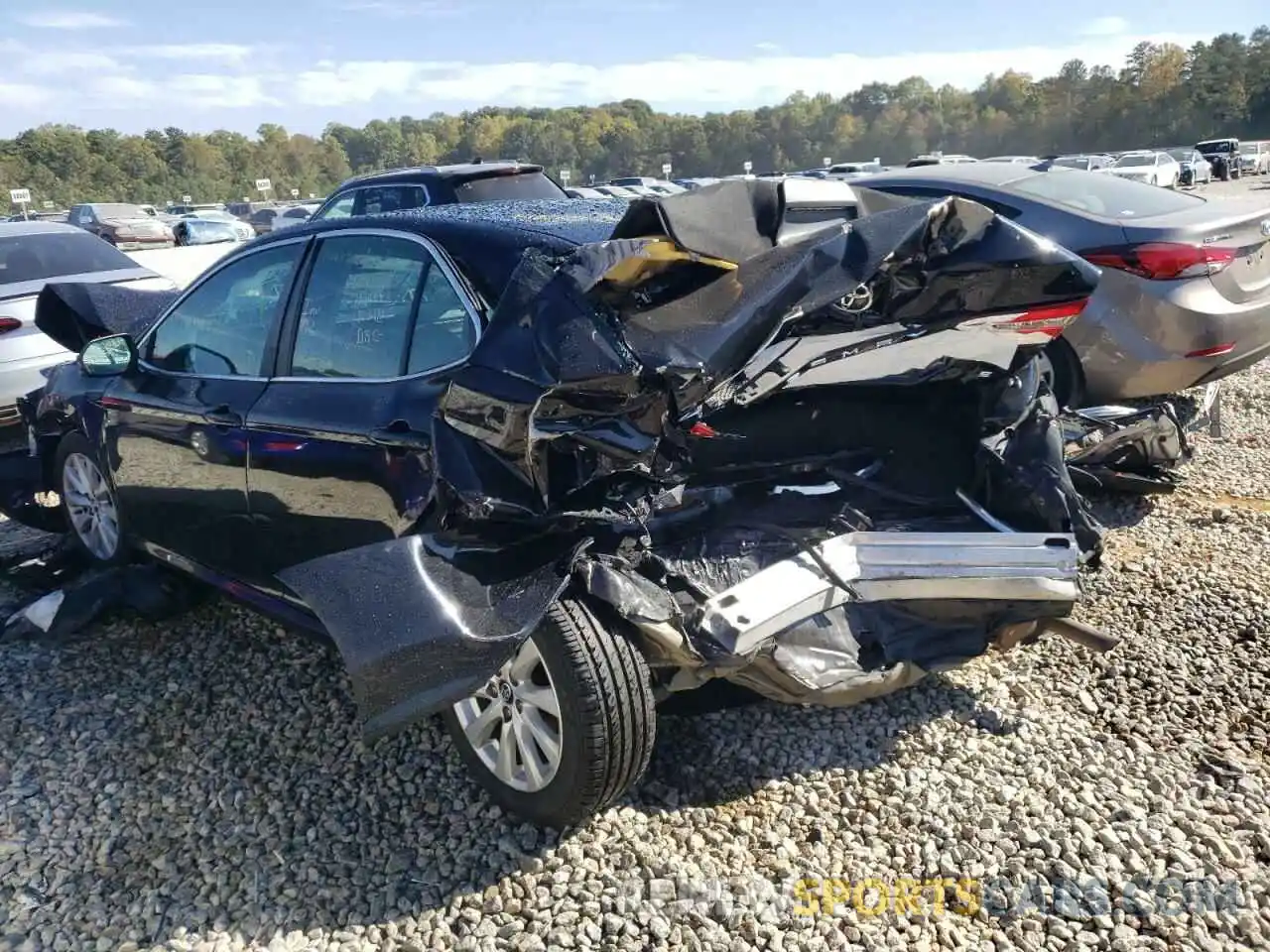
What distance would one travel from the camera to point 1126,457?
4.73m

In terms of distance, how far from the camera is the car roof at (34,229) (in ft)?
26.9

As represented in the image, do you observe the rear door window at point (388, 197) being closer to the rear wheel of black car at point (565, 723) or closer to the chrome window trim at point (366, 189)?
the chrome window trim at point (366, 189)

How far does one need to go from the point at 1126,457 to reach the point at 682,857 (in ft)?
10.5

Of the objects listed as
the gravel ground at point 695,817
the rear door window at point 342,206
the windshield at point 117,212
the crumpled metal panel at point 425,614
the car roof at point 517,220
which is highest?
the car roof at point 517,220

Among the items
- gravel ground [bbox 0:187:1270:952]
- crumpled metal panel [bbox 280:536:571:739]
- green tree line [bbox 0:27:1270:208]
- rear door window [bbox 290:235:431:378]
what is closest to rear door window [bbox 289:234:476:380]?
rear door window [bbox 290:235:431:378]

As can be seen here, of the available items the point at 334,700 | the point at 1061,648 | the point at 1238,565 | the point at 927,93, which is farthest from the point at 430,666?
the point at 927,93

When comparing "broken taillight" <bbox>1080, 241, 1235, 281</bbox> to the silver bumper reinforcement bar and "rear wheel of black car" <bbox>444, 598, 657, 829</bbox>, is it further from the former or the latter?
"rear wheel of black car" <bbox>444, 598, 657, 829</bbox>

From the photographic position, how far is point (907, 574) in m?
2.90

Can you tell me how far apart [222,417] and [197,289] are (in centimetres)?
75

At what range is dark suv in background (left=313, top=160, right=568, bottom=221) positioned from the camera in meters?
9.23

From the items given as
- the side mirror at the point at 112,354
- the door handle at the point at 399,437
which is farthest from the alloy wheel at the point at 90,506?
the door handle at the point at 399,437

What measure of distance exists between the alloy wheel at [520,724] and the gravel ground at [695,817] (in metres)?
0.19

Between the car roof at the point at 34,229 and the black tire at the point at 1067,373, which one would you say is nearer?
the black tire at the point at 1067,373

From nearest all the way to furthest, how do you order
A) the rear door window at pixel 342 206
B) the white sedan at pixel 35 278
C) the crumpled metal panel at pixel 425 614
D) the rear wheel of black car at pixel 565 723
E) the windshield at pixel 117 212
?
the crumpled metal panel at pixel 425 614 < the rear wheel of black car at pixel 565 723 < the white sedan at pixel 35 278 < the rear door window at pixel 342 206 < the windshield at pixel 117 212
